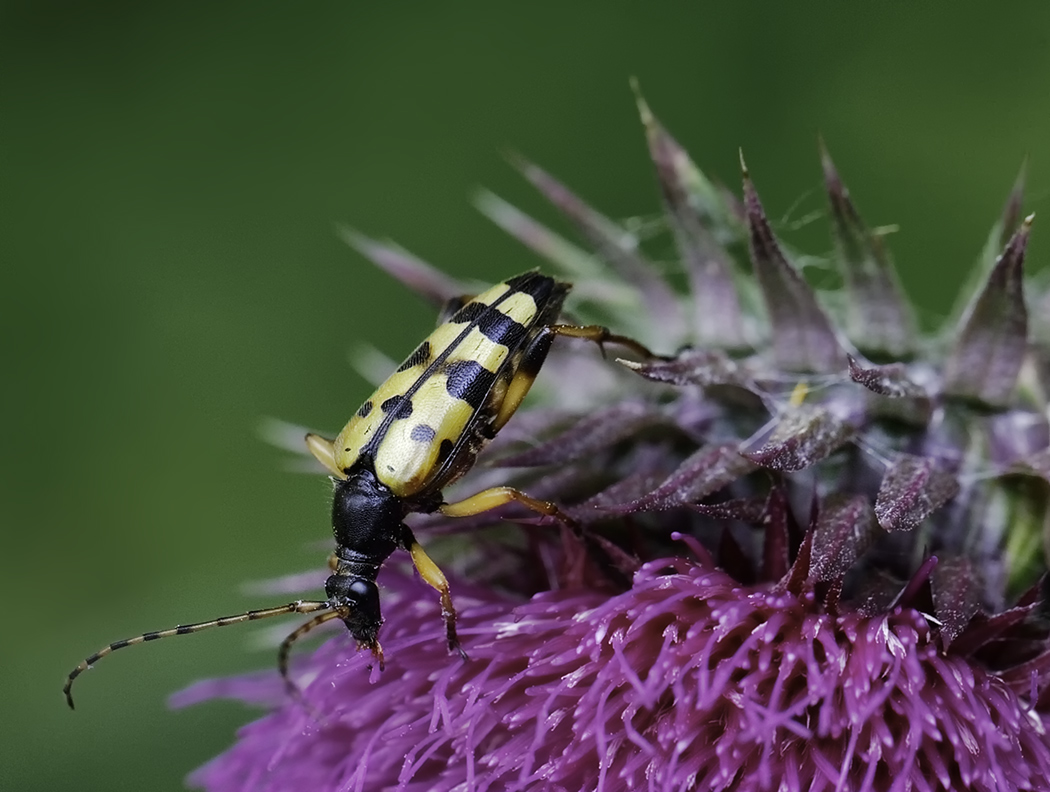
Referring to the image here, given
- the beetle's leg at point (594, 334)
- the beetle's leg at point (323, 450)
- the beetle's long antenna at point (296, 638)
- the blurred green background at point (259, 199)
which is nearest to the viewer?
the beetle's long antenna at point (296, 638)

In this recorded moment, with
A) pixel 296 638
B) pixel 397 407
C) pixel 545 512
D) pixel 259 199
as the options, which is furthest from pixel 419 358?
pixel 259 199

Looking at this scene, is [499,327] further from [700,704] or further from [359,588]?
[700,704]

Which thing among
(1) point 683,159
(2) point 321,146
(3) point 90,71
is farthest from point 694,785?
(3) point 90,71

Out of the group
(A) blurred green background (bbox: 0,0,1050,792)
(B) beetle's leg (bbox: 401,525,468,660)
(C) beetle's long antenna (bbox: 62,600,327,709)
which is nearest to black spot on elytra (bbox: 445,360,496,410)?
(B) beetle's leg (bbox: 401,525,468,660)

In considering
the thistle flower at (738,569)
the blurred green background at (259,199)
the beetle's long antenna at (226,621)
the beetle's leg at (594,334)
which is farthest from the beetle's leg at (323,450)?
the blurred green background at (259,199)

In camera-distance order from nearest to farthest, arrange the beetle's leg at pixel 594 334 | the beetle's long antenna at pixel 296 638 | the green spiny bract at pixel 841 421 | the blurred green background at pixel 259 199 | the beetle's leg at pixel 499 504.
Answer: the green spiny bract at pixel 841 421, the beetle's leg at pixel 499 504, the beetle's long antenna at pixel 296 638, the beetle's leg at pixel 594 334, the blurred green background at pixel 259 199

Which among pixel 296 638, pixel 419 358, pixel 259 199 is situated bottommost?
pixel 296 638

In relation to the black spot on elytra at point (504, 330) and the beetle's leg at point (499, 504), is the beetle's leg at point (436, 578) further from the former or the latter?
the black spot on elytra at point (504, 330)
